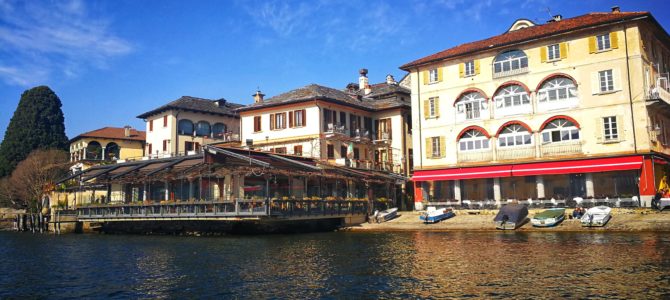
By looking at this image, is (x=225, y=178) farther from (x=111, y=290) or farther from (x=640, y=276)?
(x=640, y=276)

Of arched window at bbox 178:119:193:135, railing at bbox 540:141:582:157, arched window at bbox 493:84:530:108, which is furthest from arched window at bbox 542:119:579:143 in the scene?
arched window at bbox 178:119:193:135

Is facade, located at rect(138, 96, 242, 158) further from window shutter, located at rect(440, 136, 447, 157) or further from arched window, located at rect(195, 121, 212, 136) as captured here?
window shutter, located at rect(440, 136, 447, 157)

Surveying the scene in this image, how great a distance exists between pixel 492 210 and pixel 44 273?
32376 mm

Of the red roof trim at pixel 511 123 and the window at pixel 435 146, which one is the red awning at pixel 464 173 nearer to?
the window at pixel 435 146

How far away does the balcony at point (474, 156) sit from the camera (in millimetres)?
47375

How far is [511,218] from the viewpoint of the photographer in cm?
3747

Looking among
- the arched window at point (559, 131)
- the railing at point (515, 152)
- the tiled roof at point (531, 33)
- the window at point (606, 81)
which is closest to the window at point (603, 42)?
the tiled roof at point (531, 33)

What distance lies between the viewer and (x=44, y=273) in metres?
23.8

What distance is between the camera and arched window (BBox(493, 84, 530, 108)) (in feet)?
151

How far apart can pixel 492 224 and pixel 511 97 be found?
42.9 ft

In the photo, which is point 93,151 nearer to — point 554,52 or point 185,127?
point 185,127

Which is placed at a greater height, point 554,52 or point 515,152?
point 554,52

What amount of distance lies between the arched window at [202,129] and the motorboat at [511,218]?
4012 centimetres

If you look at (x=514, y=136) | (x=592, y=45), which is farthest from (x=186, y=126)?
(x=592, y=45)
